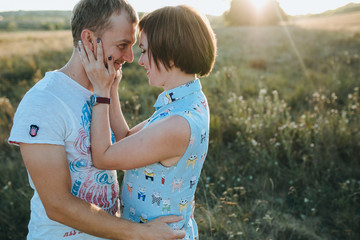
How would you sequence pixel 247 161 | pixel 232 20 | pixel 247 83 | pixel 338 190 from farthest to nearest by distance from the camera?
pixel 232 20 → pixel 247 83 → pixel 247 161 → pixel 338 190

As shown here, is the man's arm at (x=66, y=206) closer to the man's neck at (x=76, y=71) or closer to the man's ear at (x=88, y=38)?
the man's neck at (x=76, y=71)

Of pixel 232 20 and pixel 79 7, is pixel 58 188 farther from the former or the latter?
pixel 232 20

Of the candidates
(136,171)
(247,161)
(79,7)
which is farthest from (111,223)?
(247,161)

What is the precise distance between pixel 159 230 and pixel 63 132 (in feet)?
2.80

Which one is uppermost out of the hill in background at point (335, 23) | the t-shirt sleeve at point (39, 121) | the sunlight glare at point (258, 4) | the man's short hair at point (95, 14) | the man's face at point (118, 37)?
the sunlight glare at point (258, 4)

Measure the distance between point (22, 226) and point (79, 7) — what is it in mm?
2913

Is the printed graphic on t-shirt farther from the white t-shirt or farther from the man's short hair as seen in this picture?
the man's short hair

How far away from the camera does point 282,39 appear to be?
1720cm

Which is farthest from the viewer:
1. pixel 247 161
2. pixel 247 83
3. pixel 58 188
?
pixel 247 83

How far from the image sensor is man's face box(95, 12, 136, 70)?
2072 millimetres

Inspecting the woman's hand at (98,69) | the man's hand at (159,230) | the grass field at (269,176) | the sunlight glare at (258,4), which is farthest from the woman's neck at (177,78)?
the sunlight glare at (258,4)

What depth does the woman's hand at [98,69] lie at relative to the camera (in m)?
1.96

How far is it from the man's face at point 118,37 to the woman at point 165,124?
0.06m

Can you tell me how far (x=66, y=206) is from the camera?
174cm
